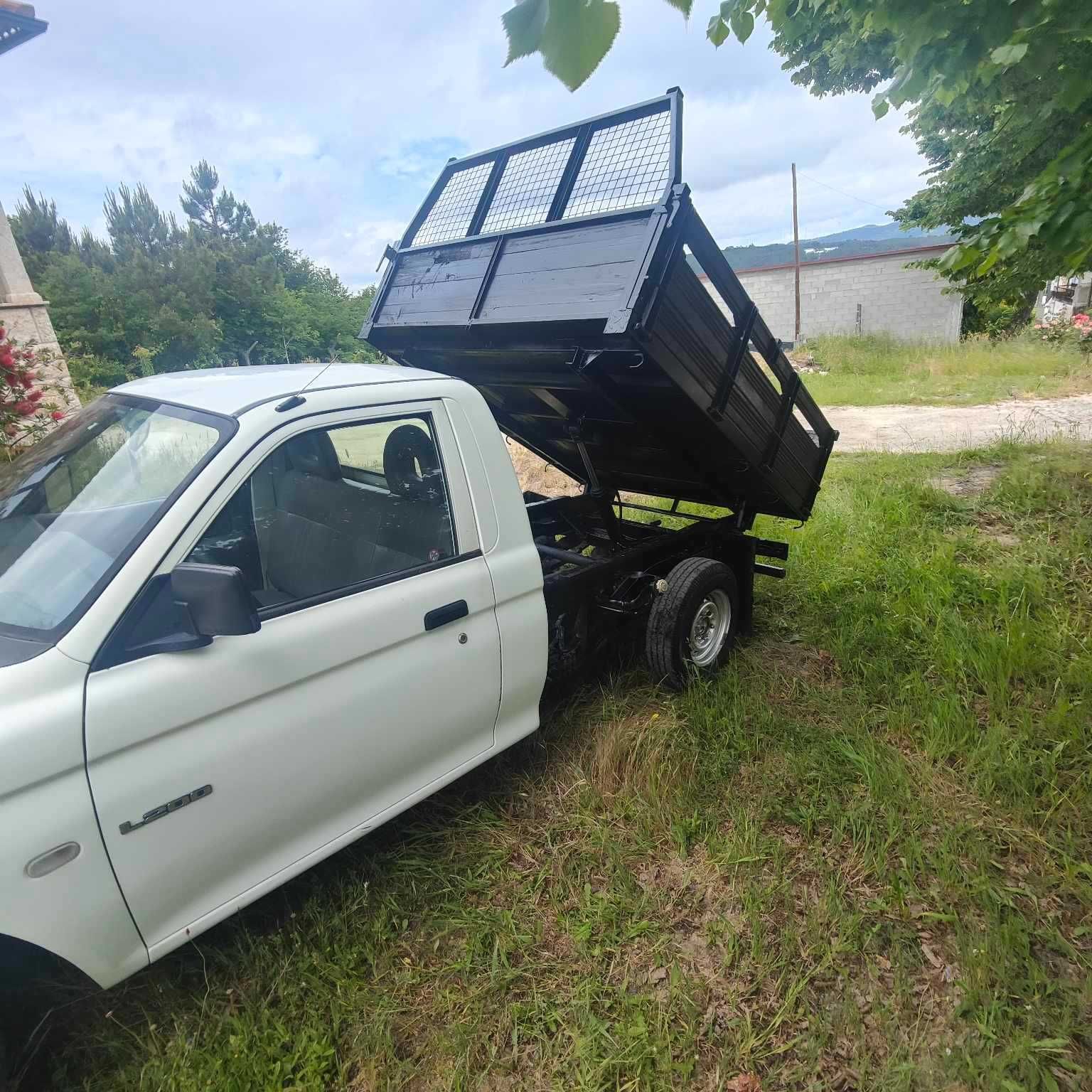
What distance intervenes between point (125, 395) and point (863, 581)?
14.9ft

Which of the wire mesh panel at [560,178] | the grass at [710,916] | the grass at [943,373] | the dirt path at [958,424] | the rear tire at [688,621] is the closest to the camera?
the grass at [710,916]

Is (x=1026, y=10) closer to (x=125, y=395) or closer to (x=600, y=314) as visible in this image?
(x=600, y=314)

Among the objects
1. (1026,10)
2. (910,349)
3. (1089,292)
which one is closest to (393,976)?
(1026,10)

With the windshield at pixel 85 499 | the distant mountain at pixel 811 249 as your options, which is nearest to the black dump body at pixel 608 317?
the windshield at pixel 85 499

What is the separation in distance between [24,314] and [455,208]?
33.7ft

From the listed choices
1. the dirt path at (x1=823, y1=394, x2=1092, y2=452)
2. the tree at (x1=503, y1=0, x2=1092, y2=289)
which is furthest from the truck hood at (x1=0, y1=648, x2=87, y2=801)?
the dirt path at (x1=823, y1=394, x2=1092, y2=452)

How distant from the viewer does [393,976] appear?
2303 mm

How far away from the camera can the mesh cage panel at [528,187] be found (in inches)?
126

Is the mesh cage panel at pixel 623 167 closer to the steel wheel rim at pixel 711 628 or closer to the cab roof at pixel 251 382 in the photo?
the cab roof at pixel 251 382

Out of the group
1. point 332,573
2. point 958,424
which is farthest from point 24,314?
point 958,424

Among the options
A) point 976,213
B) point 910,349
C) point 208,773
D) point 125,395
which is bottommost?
point 910,349

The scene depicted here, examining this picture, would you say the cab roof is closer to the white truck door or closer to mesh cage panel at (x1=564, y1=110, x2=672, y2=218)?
the white truck door

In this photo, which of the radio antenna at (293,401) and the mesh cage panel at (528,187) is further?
the mesh cage panel at (528,187)

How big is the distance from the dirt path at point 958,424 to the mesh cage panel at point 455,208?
656cm
